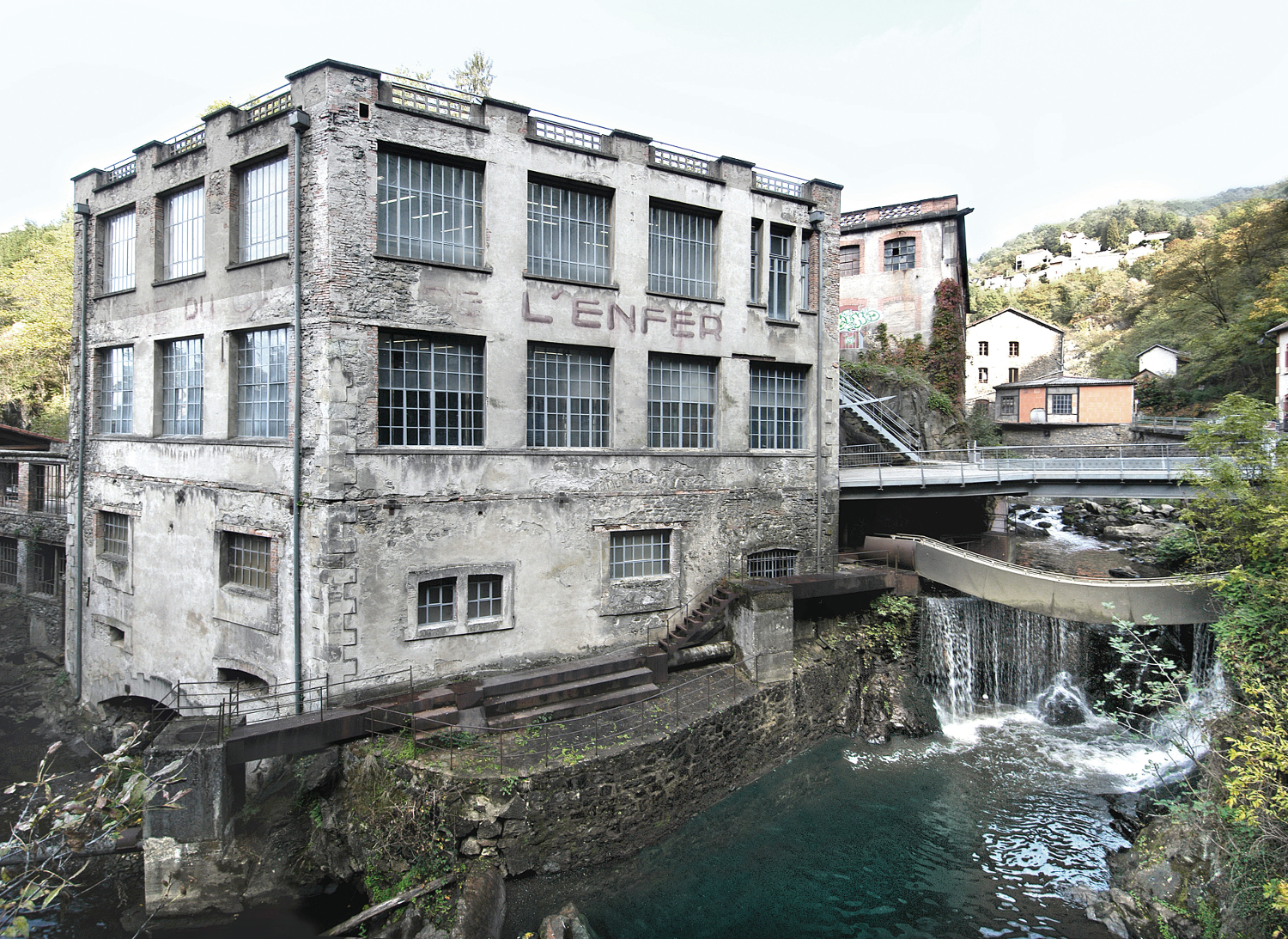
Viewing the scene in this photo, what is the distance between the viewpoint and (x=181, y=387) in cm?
1606

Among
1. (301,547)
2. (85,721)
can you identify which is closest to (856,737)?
(301,547)

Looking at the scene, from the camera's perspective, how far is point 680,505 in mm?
17078

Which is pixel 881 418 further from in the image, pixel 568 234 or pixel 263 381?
pixel 263 381

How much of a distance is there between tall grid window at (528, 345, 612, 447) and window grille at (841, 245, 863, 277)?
21663 millimetres

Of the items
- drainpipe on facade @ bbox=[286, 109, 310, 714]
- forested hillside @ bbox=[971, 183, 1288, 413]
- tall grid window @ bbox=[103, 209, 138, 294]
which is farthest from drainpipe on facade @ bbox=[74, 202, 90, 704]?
forested hillside @ bbox=[971, 183, 1288, 413]

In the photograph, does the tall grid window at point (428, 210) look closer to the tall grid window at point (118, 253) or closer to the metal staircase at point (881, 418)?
the tall grid window at point (118, 253)

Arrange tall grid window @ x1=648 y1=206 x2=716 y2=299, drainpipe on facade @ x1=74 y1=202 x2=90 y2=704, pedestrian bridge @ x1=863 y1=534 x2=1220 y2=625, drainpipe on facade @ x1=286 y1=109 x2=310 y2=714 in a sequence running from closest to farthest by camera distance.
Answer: drainpipe on facade @ x1=286 y1=109 x2=310 y2=714, pedestrian bridge @ x1=863 y1=534 x2=1220 y2=625, tall grid window @ x1=648 y1=206 x2=716 y2=299, drainpipe on facade @ x1=74 y1=202 x2=90 y2=704

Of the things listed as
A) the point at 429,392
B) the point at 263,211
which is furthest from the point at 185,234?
the point at 429,392

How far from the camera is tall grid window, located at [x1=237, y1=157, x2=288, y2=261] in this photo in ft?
45.9

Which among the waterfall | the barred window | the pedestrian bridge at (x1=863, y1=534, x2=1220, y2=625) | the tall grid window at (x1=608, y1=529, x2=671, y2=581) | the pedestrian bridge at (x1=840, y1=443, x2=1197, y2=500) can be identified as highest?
the barred window

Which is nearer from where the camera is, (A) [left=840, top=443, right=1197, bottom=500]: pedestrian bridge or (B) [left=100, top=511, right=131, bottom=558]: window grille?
(B) [left=100, top=511, right=131, bottom=558]: window grille

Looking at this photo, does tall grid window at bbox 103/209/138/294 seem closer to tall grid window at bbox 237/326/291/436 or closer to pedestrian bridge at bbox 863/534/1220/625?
tall grid window at bbox 237/326/291/436

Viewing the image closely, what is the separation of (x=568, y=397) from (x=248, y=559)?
7395mm

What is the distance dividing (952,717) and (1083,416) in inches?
1239
